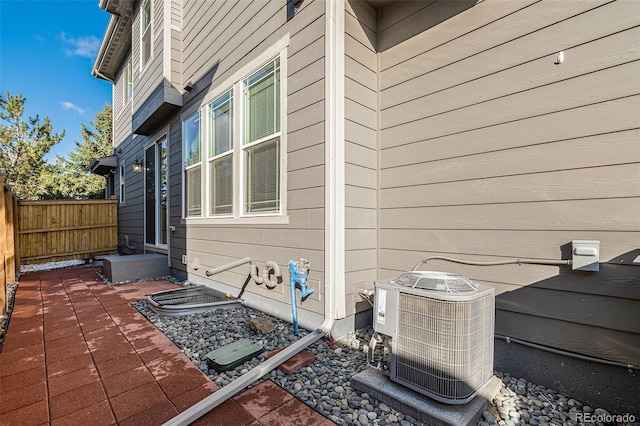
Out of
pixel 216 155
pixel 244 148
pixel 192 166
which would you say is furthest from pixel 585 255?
pixel 192 166

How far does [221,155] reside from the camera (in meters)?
4.29

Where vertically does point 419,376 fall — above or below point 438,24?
below

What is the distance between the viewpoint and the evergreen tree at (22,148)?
14602 millimetres

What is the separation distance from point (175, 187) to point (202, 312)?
2965mm

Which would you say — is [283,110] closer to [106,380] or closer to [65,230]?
[106,380]

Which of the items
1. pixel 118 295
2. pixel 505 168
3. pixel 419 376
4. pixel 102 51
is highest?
pixel 102 51

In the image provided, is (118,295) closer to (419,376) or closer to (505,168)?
(419,376)

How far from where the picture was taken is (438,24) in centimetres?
260

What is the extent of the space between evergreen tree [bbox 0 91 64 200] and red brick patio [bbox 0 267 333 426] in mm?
16246

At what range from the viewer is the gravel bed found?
1686 mm

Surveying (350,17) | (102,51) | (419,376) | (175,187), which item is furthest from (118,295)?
(102,51)

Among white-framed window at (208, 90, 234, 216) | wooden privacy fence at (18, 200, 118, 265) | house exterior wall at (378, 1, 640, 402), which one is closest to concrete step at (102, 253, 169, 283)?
white-framed window at (208, 90, 234, 216)

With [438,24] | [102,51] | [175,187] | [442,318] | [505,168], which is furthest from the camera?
[102,51]

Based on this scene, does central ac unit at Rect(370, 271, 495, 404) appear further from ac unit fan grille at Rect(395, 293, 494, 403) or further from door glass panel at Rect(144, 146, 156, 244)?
door glass panel at Rect(144, 146, 156, 244)
